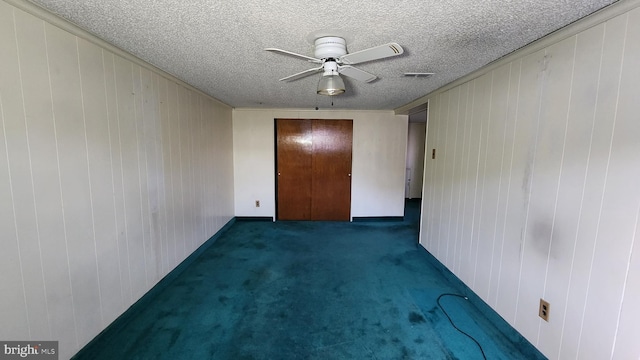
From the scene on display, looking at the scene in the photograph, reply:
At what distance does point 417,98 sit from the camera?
3668 mm

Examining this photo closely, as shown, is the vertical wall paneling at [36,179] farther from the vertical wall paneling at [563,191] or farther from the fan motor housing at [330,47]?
the vertical wall paneling at [563,191]

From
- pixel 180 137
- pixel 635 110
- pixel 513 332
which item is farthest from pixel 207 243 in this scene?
pixel 635 110

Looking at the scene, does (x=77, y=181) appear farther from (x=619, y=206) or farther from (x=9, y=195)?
(x=619, y=206)

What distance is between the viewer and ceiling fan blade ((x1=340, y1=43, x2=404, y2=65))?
1434mm

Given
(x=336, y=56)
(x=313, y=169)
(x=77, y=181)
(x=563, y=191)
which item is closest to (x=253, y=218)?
(x=313, y=169)

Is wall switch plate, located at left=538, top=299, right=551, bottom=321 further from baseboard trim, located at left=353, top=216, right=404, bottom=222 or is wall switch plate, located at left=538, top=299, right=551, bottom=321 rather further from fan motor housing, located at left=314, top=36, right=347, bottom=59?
baseboard trim, located at left=353, top=216, right=404, bottom=222

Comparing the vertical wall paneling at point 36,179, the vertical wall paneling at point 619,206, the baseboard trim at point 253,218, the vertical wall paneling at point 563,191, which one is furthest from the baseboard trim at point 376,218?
the vertical wall paneling at point 36,179

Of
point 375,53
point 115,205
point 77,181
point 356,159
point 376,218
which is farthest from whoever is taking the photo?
point 376,218

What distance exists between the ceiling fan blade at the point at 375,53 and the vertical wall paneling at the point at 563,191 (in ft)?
3.53

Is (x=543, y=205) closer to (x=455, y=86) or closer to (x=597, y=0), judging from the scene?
(x=597, y=0)

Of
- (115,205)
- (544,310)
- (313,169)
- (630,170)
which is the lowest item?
(544,310)

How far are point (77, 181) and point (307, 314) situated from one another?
6.43 ft

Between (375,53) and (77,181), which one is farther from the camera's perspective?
(77,181)

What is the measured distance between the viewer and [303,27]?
1.54 meters
